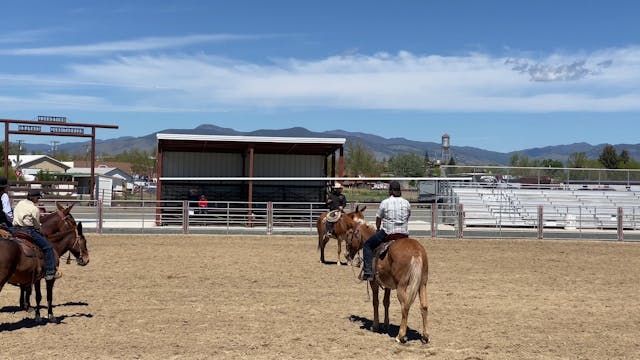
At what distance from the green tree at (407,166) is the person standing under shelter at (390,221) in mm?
89202

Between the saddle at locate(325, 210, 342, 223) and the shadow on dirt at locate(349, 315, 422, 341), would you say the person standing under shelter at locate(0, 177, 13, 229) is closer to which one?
the shadow on dirt at locate(349, 315, 422, 341)

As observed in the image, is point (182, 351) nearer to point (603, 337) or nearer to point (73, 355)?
point (73, 355)

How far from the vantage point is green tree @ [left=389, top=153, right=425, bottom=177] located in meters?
97.9

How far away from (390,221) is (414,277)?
3.12ft

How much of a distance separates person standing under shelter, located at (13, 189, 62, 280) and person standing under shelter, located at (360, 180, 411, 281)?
13.9 feet

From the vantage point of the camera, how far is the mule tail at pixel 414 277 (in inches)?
295

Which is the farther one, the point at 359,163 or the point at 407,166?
the point at 407,166

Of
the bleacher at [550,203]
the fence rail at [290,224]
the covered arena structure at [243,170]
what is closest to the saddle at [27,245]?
the fence rail at [290,224]

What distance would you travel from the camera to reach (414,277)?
7.50 m

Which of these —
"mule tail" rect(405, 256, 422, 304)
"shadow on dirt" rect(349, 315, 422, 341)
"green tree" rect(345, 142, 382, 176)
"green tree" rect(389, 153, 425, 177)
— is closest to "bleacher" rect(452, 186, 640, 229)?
"shadow on dirt" rect(349, 315, 422, 341)

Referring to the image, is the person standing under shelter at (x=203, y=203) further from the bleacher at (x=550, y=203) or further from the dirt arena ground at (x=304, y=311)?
the bleacher at (x=550, y=203)

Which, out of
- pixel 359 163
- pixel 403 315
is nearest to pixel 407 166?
pixel 359 163

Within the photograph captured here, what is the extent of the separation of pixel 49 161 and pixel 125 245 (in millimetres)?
84820

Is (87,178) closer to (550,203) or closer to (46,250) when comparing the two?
(550,203)
